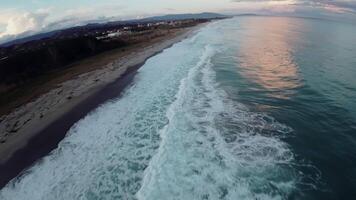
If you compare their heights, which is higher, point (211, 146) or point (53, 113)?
point (211, 146)

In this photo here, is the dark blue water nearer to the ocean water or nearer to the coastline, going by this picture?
the ocean water

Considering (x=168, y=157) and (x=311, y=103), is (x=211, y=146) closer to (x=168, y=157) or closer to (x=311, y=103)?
(x=168, y=157)

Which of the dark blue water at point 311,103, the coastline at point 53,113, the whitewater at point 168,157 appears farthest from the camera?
the coastline at point 53,113

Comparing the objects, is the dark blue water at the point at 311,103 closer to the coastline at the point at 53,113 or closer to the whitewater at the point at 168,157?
the whitewater at the point at 168,157

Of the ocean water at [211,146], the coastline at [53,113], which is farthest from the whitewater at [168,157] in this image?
the coastline at [53,113]

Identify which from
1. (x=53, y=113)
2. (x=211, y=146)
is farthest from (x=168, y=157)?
(x=53, y=113)

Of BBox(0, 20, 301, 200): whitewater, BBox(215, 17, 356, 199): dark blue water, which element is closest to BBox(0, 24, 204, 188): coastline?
BBox(0, 20, 301, 200): whitewater

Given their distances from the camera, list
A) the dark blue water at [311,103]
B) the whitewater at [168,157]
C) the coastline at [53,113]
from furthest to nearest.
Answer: the coastline at [53,113] → the dark blue water at [311,103] → the whitewater at [168,157]

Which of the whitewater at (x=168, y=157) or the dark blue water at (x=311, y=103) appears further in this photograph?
the dark blue water at (x=311, y=103)
